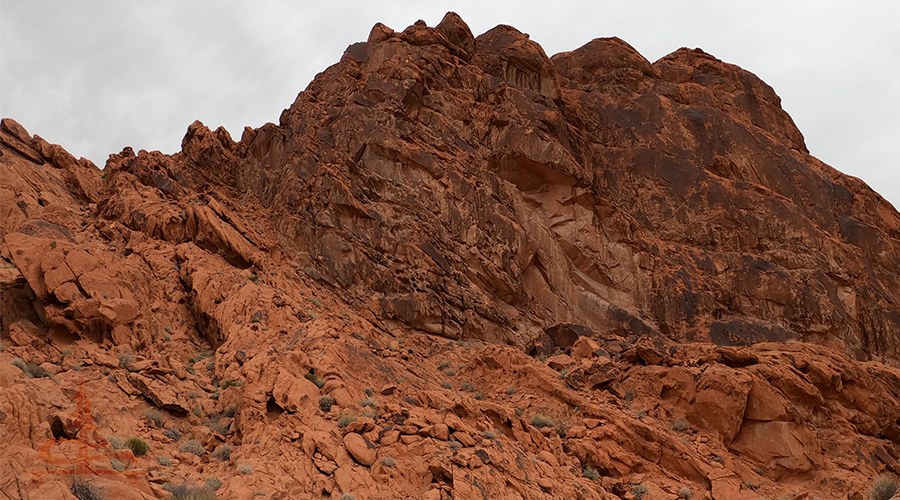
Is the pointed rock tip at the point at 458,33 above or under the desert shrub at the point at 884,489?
above

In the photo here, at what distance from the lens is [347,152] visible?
2973cm

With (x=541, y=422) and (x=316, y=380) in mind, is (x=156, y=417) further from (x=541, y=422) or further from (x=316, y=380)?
(x=541, y=422)

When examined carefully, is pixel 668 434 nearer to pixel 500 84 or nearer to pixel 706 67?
pixel 500 84

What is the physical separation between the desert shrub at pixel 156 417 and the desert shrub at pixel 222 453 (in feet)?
6.01

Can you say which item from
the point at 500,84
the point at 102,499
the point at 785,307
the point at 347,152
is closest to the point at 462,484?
the point at 102,499

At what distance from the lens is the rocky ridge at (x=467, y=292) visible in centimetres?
1569

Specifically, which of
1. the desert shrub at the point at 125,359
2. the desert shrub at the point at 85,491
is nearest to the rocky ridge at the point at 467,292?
the desert shrub at the point at 125,359

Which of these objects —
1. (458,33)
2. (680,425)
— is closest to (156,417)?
(680,425)

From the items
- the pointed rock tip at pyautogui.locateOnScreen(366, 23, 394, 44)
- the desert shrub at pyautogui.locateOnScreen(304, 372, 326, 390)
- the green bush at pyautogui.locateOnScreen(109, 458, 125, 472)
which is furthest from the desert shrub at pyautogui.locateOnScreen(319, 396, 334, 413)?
the pointed rock tip at pyautogui.locateOnScreen(366, 23, 394, 44)

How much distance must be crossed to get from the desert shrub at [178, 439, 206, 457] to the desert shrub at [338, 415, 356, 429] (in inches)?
125

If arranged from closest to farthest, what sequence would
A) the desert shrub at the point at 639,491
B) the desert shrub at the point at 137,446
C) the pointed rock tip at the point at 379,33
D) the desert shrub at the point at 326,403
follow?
the desert shrub at the point at 137,446 < the desert shrub at the point at 326,403 < the desert shrub at the point at 639,491 < the pointed rock tip at the point at 379,33

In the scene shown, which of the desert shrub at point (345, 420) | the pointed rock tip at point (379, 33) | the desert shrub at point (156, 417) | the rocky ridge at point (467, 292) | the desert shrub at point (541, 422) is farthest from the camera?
the pointed rock tip at point (379, 33)

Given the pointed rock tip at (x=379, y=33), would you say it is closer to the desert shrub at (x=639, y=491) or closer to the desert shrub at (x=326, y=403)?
the desert shrub at (x=326, y=403)

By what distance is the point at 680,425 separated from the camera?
20172 millimetres
